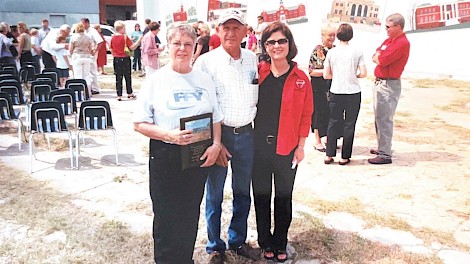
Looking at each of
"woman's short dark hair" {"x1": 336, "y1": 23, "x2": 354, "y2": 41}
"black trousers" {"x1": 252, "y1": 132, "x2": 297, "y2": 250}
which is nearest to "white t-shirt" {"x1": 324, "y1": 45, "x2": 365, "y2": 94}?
Result: "woman's short dark hair" {"x1": 336, "y1": 23, "x2": 354, "y2": 41}

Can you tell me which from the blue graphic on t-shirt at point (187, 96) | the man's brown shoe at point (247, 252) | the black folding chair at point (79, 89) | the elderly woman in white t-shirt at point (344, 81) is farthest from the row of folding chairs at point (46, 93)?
the blue graphic on t-shirt at point (187, 96)

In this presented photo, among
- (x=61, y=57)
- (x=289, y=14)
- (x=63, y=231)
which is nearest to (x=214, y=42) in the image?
(x=61, y=57)

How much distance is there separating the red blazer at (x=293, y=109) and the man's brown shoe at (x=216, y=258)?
919 mm

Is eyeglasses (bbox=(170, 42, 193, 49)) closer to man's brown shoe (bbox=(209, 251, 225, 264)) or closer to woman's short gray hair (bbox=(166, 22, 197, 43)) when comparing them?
woman's short gray hair (bbox=(166, 22, 197, 43))

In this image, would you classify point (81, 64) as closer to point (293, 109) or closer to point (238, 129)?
point (238, 129)

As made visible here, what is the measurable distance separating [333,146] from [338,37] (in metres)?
1.41

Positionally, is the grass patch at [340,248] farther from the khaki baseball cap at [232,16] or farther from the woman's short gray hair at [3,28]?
the woman's short gray hair at [3,28]

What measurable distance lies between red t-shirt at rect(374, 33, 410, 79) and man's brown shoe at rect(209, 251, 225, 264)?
331cm

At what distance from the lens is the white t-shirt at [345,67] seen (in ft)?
17.7

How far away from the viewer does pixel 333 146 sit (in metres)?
5.84

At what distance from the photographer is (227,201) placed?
4699mm

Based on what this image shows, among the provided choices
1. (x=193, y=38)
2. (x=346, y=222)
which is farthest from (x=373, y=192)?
(x=193, y=38)

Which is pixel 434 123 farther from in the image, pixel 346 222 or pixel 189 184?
pixel 189 184

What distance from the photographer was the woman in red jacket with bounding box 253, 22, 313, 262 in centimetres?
309
